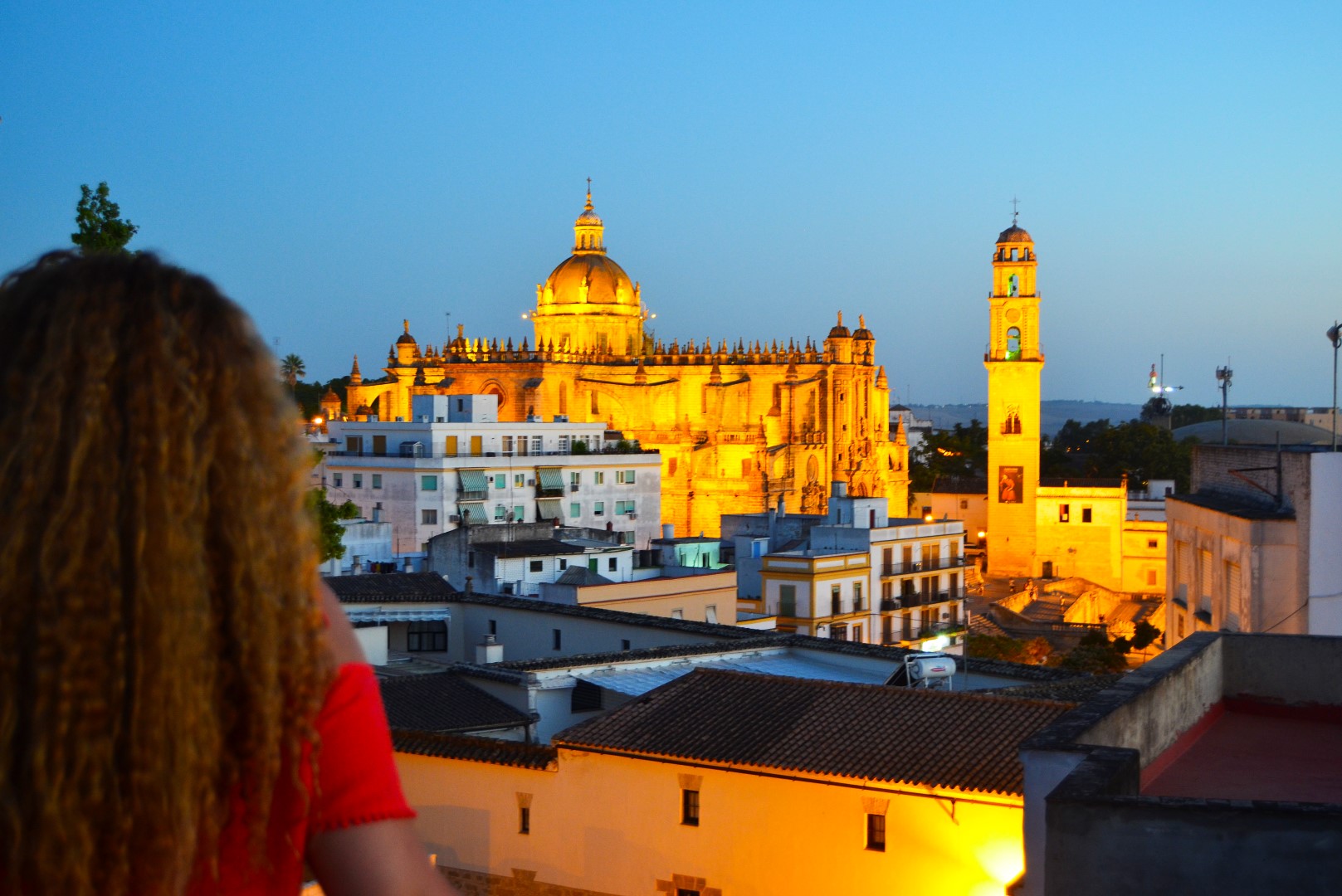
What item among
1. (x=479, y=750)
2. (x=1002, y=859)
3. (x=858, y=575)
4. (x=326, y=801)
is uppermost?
(x=326, y=801)

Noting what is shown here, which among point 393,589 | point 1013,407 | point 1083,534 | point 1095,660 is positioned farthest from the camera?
point 1013,407

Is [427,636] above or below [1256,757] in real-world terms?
below

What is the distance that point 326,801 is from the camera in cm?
155

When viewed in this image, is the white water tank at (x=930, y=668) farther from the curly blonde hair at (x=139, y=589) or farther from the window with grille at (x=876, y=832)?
the curly blonde hair at (x=139, y=589)

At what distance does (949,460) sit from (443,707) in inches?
2452

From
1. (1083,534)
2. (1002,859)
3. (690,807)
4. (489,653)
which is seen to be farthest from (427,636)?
(1083,534)

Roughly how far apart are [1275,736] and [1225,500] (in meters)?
11.5

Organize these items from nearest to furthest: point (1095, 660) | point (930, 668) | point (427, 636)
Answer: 1. point (930, 668)
2. point (427, 636)
3. point (1095, 660)

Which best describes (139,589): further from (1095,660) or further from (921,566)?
(921,566)

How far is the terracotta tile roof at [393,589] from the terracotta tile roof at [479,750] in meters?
7.98

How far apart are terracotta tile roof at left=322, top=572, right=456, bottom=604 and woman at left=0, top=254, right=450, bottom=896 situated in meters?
21.1

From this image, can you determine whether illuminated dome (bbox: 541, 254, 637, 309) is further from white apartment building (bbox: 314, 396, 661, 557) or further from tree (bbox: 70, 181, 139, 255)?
tree (bbox: 70, 181, 139, 255)

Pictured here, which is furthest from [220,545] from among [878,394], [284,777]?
[878,394]

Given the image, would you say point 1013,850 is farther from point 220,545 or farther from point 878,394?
point 878,394
